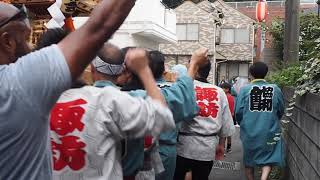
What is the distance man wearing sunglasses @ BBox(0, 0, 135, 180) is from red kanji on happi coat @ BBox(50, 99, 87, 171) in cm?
89

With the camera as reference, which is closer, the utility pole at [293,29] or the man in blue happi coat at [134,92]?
the man in blue happi coat at [134,92]

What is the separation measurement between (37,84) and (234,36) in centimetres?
3690

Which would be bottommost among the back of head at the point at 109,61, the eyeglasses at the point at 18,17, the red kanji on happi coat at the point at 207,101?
the red kanji on happi coat at the point at 207,101

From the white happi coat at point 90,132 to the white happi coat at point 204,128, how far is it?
2916 millimetres

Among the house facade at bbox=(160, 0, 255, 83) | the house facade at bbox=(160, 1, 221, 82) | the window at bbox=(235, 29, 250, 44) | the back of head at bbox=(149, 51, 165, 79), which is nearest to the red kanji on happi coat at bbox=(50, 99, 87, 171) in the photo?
the back of head at bbox=(149, 51, 165, 79)

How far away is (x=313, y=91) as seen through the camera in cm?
438

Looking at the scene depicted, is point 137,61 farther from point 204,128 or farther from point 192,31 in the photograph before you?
point 192,31

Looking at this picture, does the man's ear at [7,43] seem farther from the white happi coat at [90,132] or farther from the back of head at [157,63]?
the back of head at [157,63]

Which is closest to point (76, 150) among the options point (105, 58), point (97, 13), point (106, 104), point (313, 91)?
point (106, 104)

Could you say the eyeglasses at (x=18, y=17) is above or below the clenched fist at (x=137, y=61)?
above

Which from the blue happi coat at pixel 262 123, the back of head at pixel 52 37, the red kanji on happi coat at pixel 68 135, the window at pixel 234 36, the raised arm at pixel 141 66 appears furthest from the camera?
the window at pixel 234 36

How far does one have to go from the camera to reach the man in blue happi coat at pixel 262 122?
664 cm

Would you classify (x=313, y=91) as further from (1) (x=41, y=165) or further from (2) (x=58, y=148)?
(1) (x=41, y=165)

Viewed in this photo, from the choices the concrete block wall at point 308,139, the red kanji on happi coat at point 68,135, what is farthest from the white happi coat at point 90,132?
the concrete block wall at point 308,139
